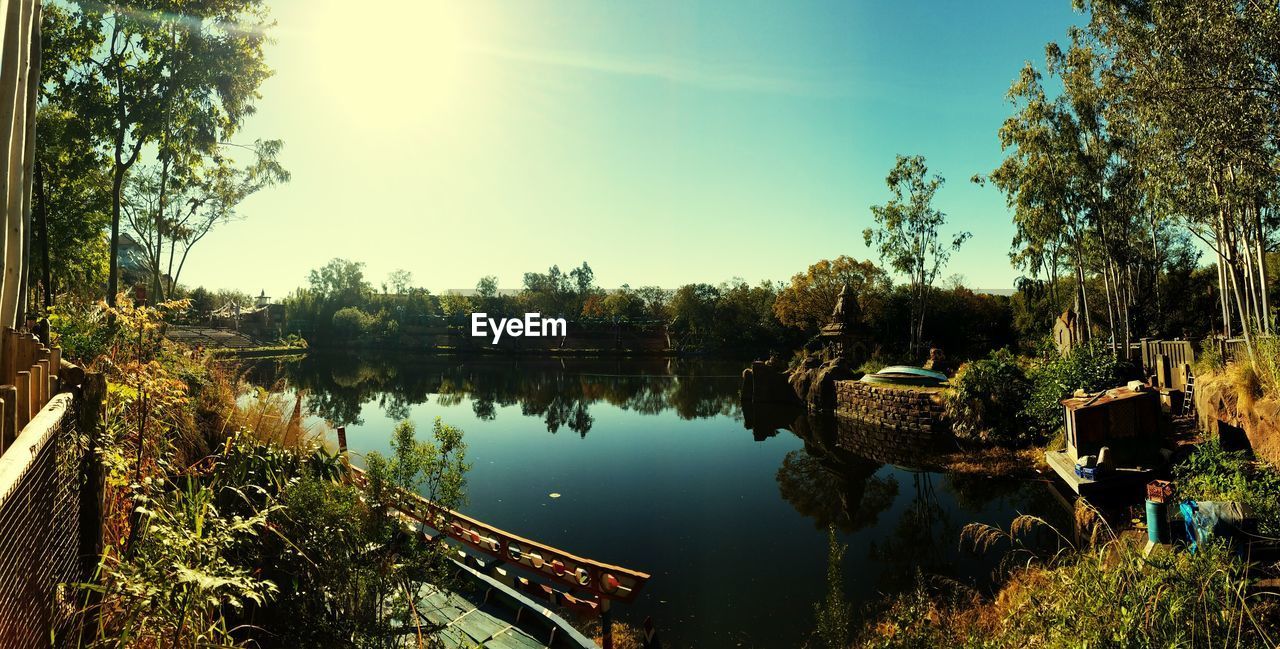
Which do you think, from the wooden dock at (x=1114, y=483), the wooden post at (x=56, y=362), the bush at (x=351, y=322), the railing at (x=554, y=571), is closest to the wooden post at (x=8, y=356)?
the wooden post at (x=56, y=362)

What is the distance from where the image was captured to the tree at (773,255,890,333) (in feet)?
125

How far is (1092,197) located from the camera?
1778 cm

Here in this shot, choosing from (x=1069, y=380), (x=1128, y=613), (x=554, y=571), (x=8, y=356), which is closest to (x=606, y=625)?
(x=554, y=571)

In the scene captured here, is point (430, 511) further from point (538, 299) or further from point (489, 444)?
point (538, 299)

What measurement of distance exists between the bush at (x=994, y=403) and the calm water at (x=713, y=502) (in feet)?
7.17

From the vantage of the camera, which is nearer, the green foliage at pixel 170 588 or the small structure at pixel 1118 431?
the green foliage at pixel 170 588

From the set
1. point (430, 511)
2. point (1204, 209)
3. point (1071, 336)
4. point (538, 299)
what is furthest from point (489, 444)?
point (538, 299)

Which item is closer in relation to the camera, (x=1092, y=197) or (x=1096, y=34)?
(x=1096, y=34)

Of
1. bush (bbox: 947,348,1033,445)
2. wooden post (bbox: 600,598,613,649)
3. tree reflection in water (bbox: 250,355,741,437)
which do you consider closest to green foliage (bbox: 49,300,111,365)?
wooden post (bbox: 600,598,613,649)

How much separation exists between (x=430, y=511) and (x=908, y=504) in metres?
10.2

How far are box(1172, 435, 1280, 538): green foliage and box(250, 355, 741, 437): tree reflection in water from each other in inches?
579

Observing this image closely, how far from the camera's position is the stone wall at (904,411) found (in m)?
17.4

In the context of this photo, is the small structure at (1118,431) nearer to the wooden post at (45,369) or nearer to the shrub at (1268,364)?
the shrub at (1268,364)

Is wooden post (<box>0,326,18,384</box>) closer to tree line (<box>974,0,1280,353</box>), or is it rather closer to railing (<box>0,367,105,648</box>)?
railing (<box>0,367,105,648</box>)
